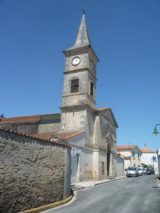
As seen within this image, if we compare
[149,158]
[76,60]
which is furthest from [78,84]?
[149,158]

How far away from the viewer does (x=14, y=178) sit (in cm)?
748

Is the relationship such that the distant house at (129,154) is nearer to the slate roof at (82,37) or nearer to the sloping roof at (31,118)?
the sloping roof at (31,118)

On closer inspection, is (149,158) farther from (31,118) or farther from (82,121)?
(82,121)

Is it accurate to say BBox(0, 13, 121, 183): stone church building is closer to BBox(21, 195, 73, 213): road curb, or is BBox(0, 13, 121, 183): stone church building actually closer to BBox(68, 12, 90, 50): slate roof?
BBox(68, 12, 90, 50): slate roof

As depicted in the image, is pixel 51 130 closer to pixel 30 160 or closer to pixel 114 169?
pixel 114 169

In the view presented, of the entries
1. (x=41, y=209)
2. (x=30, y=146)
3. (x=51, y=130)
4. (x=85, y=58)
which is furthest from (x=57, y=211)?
(x=85, y=58)

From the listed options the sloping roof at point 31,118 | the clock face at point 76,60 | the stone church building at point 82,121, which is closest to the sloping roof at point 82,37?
the stone church building at point 82,121

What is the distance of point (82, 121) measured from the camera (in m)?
22.8

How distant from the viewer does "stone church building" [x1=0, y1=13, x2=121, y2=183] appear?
2161 cm

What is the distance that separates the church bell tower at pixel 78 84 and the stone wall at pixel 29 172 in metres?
12.5

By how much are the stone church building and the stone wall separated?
29.9 feet

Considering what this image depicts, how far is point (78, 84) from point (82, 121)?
4972 mm

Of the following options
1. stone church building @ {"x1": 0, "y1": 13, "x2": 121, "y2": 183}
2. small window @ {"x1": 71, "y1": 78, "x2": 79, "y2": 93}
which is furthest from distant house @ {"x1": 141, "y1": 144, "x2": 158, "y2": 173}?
small window @ {"x1": 71, "y1": 78, "x2": 79, "y2": 93}

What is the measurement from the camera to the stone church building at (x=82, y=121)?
21.6 m
